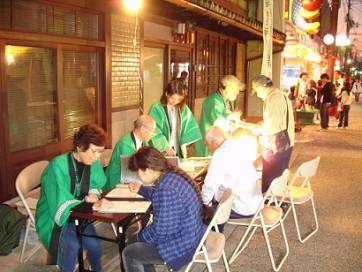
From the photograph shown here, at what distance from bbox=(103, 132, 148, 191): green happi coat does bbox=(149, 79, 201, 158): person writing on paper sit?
0.58 m

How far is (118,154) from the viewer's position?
185 inches

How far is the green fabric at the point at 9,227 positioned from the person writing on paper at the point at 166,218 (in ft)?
5.97

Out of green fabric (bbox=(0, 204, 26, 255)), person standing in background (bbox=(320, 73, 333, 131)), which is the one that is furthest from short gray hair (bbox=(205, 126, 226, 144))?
person standing in background (bbox=(320, 73, 333, 131))

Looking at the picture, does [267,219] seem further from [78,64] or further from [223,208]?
[78,64]

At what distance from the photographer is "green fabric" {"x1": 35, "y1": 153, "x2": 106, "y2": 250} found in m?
3.69

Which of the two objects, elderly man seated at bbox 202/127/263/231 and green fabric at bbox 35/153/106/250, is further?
elderly man seated at bbox 202/127/263/231

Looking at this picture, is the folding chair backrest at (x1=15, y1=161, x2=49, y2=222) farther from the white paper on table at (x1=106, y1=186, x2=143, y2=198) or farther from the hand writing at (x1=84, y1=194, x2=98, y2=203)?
the white paper on table at (x1=106, y1=186, x2=143, y2=198)

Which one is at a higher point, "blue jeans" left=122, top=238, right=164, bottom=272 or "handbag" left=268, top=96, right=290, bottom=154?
"handbag" left=268, top=96, right=290, bottom=154

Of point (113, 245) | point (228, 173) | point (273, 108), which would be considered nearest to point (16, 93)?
point (113, 245)

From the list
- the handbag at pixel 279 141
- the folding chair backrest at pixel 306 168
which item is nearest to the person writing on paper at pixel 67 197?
the folding chair backrest at pixel 306 168

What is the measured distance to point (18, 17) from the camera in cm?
538

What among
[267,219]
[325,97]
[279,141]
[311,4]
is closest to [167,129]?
[279,141]

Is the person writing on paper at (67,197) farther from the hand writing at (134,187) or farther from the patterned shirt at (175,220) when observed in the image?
the patterned shirt at (175,220)

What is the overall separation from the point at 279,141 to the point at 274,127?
23cm
